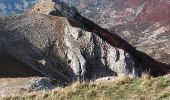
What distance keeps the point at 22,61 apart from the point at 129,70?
2132cm

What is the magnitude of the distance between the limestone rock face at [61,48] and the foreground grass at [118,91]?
5578cm

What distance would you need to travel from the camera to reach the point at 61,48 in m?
88.9

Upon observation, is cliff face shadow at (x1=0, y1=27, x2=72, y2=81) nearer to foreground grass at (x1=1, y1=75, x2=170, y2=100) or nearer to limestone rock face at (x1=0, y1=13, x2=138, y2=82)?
limestone rock face at (x1=0, y1=13, x2=138, y2=82)

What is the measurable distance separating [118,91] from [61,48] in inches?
2589

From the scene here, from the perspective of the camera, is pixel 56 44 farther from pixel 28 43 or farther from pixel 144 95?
pixel 144 95

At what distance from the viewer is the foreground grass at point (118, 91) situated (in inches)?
862

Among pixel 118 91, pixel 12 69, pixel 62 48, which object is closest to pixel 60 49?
pixel 62 48

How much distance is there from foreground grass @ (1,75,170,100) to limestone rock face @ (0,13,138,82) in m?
55.8

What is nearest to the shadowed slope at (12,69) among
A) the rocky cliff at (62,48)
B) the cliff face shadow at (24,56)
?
the cliff face shadow at (24,56)

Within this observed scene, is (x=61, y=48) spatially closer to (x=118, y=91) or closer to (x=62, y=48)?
(x=62, y=48)

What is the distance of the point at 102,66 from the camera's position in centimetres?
8888

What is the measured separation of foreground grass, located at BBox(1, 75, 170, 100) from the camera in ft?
71.8

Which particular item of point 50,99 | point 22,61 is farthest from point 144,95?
point 22,61

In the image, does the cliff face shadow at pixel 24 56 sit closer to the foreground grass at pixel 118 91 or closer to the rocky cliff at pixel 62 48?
the rocky cliff at pixel 62 48
